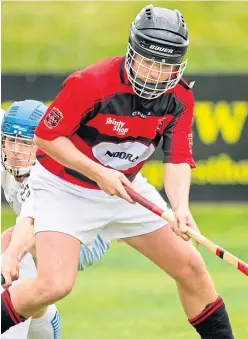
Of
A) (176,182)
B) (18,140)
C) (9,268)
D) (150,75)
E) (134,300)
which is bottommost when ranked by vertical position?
(134,300)

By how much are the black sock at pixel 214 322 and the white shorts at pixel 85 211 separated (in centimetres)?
54

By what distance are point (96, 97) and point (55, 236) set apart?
77cm

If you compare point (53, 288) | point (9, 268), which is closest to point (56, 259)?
point (53, 288)

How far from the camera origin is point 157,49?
554 cm

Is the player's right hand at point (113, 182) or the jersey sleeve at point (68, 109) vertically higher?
the jersey sleeve at point (68, 109)

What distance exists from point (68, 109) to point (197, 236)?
3.02 ft

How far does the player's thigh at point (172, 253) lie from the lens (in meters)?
5.98

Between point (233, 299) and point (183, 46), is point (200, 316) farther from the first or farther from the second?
point (233, 299)

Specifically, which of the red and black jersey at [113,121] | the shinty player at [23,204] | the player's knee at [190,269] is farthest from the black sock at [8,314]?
the player's knee at [190,269]

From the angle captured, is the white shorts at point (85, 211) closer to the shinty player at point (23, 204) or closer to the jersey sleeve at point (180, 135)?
the shinty player at point (23, 204)

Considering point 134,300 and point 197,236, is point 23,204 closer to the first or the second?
point 197,236

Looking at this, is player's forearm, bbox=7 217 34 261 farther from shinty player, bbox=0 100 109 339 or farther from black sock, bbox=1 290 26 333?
black sock, bbox=1 290 26 333

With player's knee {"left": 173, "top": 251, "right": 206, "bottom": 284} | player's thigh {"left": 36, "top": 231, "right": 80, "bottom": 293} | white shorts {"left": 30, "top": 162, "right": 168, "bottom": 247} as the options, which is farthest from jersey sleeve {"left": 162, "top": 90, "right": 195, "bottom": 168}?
player's thigh {"left": 36, "top": 231, "right": 80, "bottom": 293}

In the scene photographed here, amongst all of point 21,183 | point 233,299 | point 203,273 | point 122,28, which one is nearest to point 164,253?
point 203,273
